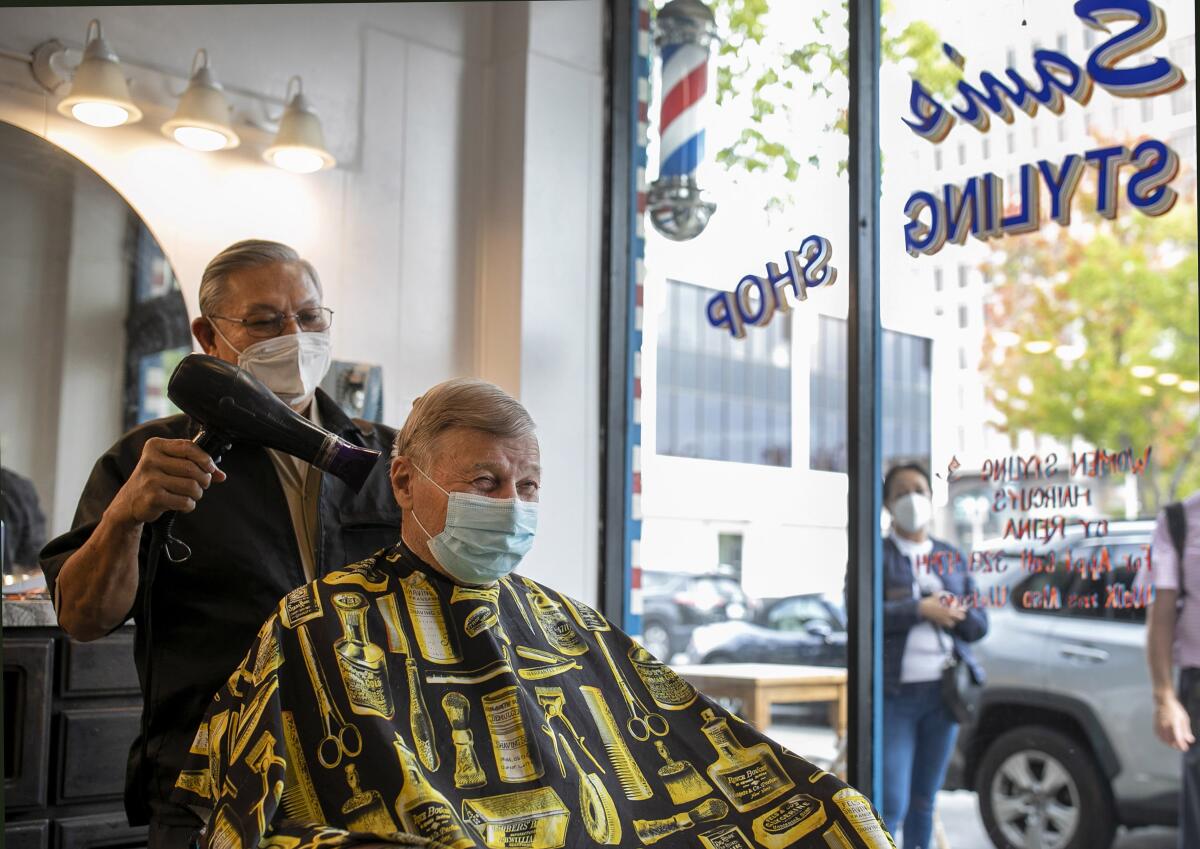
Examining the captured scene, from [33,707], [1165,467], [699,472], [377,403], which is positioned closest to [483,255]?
[377,403]

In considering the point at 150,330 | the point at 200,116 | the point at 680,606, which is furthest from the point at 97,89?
the point at 680,606

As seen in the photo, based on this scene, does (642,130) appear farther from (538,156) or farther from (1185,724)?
(1185,724)

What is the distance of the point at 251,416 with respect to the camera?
6.06ft

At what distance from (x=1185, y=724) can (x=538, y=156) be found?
2696 millimetres

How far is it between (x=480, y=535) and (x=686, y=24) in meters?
2.71

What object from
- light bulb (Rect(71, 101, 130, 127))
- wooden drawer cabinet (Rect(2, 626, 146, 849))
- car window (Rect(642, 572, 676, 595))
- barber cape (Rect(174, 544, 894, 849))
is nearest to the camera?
barber cape (Rect(174, 544, 894, 849))

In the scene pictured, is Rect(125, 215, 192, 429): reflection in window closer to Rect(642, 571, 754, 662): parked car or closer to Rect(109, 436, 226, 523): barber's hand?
Rect(642, 571, 754, 662): parked car

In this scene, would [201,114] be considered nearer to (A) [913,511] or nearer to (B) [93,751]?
(B) [93,751]

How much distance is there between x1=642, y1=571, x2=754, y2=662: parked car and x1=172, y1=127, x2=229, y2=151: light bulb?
195cm

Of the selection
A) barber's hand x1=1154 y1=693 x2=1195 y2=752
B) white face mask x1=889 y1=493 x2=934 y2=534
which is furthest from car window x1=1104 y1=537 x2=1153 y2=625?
white face mask x1=889 y1=493 x2=934 y2=534

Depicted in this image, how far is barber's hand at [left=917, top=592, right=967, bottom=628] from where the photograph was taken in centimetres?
371

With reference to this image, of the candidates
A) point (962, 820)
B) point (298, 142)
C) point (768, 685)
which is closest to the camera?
point (298, 142)

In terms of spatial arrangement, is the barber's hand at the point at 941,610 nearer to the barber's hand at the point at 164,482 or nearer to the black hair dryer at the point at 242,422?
the black hair dryer at the point at 242,422

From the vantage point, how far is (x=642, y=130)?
4289 millimetres
